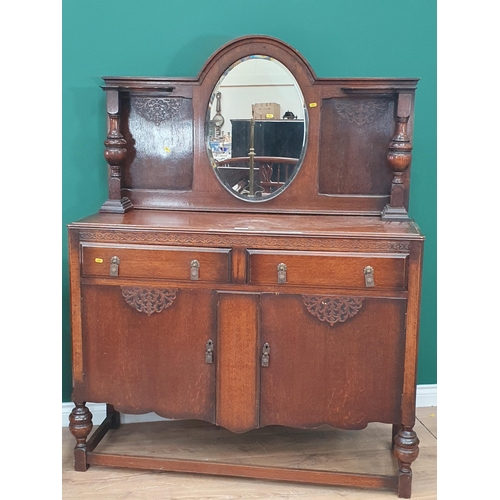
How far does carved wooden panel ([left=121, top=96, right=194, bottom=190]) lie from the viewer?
2.53m

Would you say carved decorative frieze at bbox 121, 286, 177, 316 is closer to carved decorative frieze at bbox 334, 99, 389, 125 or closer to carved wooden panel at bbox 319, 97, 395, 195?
carved wooden panel at bbox 319, 97, 395, 195

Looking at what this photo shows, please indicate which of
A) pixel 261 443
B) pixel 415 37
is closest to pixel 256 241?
pixel 261 443

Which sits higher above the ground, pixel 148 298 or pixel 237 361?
pixel 148 298

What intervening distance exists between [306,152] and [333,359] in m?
0.85

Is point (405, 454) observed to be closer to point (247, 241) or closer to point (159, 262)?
point (247, 241)

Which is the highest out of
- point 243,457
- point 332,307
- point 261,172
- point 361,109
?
point 361,109

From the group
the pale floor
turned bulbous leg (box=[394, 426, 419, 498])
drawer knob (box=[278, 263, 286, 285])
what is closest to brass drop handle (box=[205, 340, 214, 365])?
drawer knob (box=[278, 263, 286, 285])

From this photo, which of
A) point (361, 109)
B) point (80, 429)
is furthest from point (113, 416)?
point (361, 109)

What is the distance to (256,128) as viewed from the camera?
245 cm

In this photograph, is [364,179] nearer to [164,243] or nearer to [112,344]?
[164,243]

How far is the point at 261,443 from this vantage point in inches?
102

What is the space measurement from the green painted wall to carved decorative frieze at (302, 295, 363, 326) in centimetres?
99

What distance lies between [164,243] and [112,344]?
1.45ft

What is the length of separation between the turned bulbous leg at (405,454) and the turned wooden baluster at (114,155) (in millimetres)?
1381
